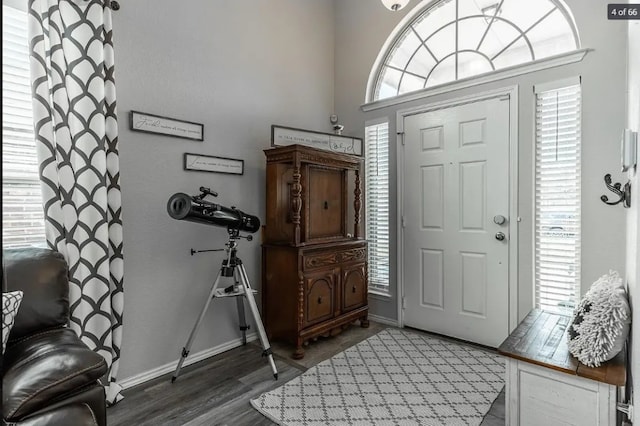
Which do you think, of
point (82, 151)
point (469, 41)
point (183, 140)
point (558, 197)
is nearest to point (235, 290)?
point (183, 140)

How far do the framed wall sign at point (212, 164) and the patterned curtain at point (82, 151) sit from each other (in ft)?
1.76

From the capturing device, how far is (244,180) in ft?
9.77

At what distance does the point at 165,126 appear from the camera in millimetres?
2447

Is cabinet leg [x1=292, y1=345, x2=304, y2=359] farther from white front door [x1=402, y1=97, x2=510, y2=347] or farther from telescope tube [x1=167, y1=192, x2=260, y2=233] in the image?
white front door [x1=402, y1=97, x2=510, y2=347]

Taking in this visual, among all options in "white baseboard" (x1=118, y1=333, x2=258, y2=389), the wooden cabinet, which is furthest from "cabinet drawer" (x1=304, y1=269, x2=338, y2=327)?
"white baseboard" (x1=118, y1=333, x2=258, y2=389)

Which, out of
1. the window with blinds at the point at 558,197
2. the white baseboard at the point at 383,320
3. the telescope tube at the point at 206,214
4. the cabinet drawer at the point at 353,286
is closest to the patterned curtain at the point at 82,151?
the telescope tube at the point at 206,214

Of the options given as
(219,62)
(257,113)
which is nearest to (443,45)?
(257,113)

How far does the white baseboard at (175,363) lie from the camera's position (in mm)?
2295

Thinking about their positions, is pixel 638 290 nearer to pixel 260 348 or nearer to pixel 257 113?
pixel 260 348

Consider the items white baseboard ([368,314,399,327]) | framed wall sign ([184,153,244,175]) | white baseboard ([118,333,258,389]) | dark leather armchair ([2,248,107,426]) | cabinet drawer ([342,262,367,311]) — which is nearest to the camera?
dark leather armchair ([2,248,107,426])

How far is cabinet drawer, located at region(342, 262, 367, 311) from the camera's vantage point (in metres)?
→ 3.17

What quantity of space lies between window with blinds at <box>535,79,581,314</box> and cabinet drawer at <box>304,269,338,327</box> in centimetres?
160

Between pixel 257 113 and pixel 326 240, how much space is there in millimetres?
1275

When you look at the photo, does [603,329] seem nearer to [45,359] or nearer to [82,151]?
[45,359]
